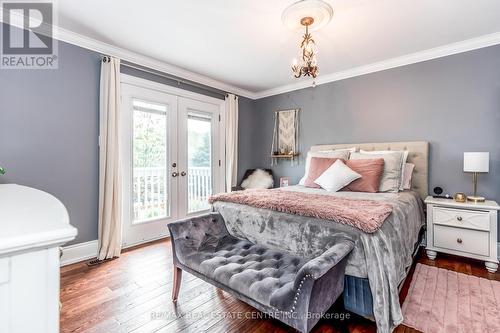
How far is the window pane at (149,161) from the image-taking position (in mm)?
3072

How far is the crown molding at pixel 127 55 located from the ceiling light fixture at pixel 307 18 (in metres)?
1.84

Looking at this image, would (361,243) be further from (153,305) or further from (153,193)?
(153,193)

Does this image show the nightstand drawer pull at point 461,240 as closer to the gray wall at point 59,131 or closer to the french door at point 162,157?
the french door at point 162,157

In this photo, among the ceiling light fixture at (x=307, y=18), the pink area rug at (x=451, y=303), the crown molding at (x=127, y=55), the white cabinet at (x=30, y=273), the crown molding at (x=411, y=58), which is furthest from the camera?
the crown molding at (x=411, y=58)

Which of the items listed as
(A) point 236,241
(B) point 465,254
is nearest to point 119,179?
(A) point 236,241

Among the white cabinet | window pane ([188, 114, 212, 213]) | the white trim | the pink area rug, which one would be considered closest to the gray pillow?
the pink area rug

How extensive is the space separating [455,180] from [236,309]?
288 centimetres

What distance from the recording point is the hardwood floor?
5.07ft

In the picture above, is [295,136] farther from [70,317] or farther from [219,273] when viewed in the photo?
[70,317]

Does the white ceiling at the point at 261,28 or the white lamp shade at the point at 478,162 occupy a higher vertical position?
the white ceiling at the point at 261,28

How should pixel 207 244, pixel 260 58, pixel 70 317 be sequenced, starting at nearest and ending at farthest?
pixel 70 317
pixel 207 244
pixel 260 58

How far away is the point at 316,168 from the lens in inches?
118

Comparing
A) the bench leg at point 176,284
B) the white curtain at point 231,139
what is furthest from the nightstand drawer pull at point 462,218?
the white curtain at point 231,139

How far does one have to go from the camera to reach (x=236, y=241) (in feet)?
6.41
